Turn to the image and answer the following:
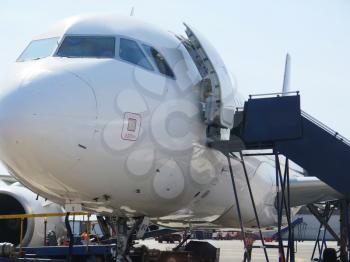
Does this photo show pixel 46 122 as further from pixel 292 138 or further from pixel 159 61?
pixel 292 138

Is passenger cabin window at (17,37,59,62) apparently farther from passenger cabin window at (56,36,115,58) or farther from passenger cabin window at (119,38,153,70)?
passenger cabin window at (119,38,153,70)

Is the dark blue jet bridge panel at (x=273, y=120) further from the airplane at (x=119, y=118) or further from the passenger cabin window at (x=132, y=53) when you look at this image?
the passenger cabin window at (x=132, y=53)

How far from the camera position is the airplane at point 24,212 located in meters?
12.3

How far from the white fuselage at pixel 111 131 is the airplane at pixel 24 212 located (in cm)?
333

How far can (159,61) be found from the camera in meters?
9.22

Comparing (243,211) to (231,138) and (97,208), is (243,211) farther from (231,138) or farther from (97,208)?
(97,208)

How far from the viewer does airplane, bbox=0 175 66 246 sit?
40.4ft

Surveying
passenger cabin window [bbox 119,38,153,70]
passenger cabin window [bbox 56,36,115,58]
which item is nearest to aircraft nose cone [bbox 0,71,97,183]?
passenger cabin window [bbox 56,36,115,58]

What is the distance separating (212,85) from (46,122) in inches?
118

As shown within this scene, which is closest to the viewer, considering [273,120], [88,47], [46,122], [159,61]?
[46,122]

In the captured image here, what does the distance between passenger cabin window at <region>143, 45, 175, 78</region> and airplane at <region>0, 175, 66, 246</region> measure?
4.33 m

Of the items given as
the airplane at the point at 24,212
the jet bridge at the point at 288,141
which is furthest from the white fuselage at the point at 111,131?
the airplane at the point at 24,212

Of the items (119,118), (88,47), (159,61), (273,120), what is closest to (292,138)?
(273,120)

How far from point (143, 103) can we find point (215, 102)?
4.99ft
